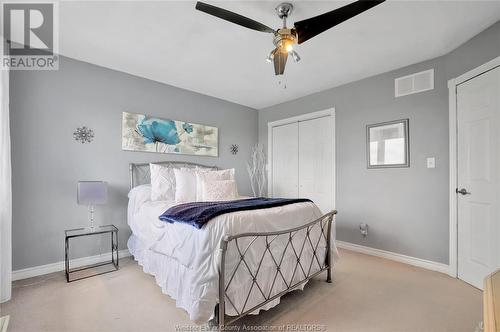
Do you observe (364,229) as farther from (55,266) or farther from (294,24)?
(55,266)

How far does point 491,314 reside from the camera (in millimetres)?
703

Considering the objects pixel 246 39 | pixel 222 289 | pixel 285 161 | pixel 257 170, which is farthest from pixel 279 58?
pixel 257 170

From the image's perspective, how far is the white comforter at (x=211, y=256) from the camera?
5.52 ft

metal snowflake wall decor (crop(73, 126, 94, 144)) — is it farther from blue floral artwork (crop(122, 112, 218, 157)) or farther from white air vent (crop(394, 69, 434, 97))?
white air vent (crop(394, 69, 434, 97))

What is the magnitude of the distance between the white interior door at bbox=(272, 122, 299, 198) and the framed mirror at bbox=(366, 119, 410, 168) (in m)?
1.33

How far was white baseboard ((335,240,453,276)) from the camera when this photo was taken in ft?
9.39

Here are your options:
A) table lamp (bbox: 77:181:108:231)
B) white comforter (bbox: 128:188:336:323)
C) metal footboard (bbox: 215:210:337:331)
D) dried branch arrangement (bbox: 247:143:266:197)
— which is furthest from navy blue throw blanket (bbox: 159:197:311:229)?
dried branch arrangement (bbox: 247:143:266:197)

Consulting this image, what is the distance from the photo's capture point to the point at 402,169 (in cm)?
321

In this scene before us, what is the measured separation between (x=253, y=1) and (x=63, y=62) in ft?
8.00

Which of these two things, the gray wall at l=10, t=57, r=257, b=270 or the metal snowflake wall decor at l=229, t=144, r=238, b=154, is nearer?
the gray wall at l=10, t=57, r=257, b=270

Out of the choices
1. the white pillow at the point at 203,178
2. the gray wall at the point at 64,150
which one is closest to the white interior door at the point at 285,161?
the white pillow at the point at 203,178

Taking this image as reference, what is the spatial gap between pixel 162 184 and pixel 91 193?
2.49ft

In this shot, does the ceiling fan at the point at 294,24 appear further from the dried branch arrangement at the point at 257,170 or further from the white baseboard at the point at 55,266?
the white baseboard at the point at 55,266

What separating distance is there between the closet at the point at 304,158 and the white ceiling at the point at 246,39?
834 millimetres
